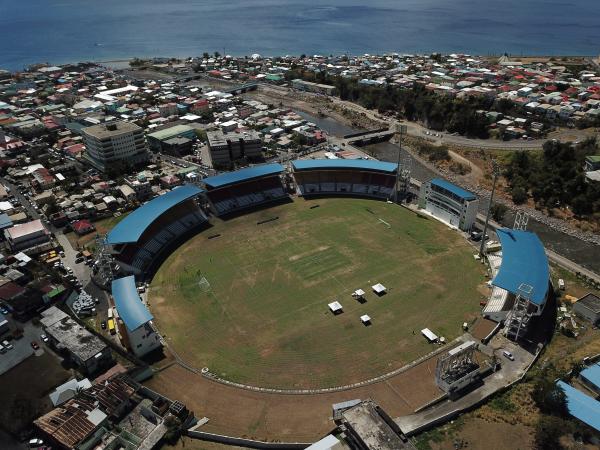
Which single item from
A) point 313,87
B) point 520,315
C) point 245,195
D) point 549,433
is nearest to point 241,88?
point 313,87

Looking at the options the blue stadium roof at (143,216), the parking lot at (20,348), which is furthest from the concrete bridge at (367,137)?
the parking lot at (20,348)

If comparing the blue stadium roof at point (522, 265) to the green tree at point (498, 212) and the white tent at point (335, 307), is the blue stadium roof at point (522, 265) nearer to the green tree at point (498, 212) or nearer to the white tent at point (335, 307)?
the green tree at point (498, 212)

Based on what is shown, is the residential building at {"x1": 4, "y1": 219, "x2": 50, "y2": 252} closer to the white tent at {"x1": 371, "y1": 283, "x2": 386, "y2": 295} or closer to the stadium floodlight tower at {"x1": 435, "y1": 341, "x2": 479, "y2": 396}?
the white tent at {"x1": 371, "y1": 283, "x2": 386, "y2": 295}

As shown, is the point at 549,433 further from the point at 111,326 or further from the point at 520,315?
the point at 111,326

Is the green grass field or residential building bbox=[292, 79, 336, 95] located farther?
residential building bbox=[292, 79, 336, 95]

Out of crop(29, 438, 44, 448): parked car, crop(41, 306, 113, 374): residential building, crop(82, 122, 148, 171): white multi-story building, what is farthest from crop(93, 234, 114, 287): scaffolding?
crop(82, 122, 148, 171): white multi-story building

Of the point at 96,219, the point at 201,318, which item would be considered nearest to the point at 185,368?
the point at 201,318
